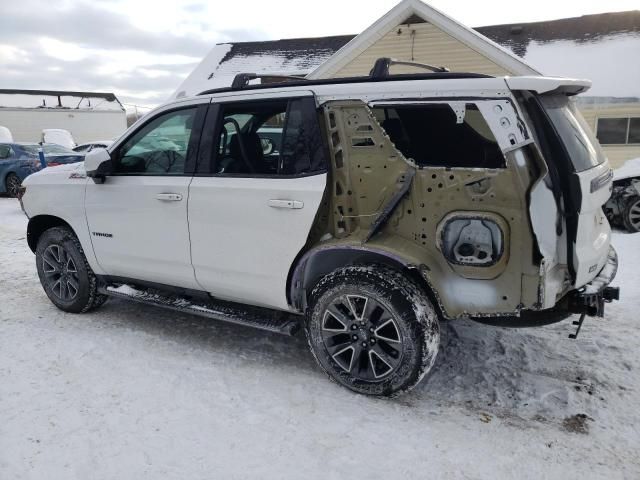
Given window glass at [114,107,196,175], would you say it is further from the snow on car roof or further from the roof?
the snow on car roof

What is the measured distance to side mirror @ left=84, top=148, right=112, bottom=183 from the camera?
4062 millimetres

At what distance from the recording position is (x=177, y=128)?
394 centimetres

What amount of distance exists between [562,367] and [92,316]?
396 centimetres

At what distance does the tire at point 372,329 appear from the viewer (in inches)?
120

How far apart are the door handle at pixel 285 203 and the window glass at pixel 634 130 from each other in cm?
1431

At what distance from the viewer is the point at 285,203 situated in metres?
3.29

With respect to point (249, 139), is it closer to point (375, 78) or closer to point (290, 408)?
point (375, 78)

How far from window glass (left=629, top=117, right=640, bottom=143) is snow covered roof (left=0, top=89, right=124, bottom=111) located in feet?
124

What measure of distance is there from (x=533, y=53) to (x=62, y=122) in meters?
35.3

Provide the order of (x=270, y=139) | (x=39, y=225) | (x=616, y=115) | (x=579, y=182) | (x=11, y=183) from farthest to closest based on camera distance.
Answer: (x=616, y=115)
(x=11, y=183)
(x=39, y=225)
(x=270, y=139)
(x=579, y=182)

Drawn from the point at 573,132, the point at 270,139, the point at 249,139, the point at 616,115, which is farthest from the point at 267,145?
the point at 616,115

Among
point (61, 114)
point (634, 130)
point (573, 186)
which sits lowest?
point (634, 130)

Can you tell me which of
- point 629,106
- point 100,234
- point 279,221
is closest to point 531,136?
point 279,221

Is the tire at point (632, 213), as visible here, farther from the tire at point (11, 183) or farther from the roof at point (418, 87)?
the tire at point (11, 183)
